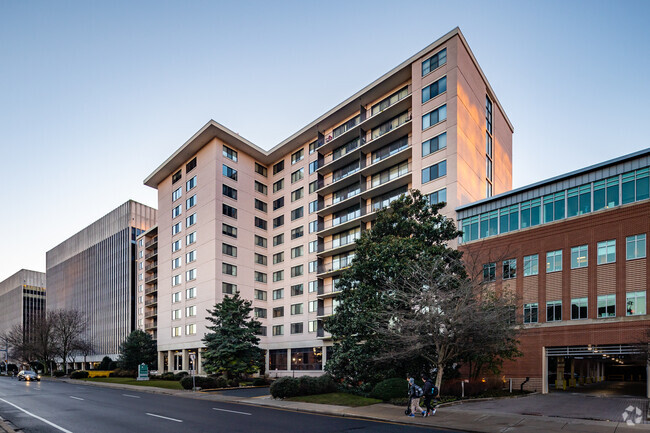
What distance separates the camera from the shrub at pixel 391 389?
77.1 ft

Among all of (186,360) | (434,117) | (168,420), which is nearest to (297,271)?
(186,360)

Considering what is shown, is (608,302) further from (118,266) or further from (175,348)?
(118,266)

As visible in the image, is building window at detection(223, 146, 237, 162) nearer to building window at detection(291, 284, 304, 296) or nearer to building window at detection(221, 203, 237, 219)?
building window at detection(221, 203, 237, 219)

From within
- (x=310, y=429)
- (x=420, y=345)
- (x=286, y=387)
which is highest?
(x=420, y=345)

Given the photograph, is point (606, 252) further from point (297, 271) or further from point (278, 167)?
point (278, 167)

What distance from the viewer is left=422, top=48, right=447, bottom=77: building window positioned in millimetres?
43531

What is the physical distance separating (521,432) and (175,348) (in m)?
55.8

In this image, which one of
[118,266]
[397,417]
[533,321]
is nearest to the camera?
[397,417]

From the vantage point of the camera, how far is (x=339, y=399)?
953 inches

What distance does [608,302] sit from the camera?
31062mm

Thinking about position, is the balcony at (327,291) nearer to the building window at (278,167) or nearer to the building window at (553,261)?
the building window at (278,167)

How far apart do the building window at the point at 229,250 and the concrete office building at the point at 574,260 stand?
3116cm

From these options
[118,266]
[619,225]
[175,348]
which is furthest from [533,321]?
[118,266]

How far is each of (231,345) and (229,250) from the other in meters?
19.3
